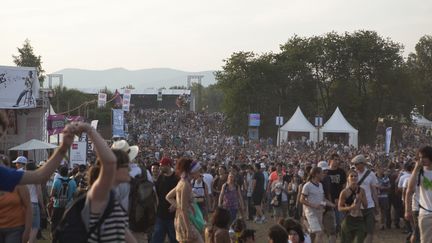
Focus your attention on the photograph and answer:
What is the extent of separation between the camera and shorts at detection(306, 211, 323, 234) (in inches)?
434

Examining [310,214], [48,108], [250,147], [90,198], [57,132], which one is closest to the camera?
[90,198]

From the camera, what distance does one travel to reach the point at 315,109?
→ 68625 millimetres

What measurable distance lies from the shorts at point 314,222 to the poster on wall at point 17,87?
1922cm

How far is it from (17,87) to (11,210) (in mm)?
21815

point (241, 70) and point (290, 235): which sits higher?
point (241, 70)

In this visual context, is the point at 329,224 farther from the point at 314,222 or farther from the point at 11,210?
the point at 11,210

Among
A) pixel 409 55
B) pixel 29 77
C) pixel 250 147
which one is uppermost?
pixel 409 55

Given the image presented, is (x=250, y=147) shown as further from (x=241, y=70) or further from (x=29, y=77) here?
(x=29, y=77)

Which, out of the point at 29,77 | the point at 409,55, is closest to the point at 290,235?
the point at 29,77

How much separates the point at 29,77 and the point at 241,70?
41328mm

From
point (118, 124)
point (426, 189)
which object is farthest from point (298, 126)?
point (426, 189)

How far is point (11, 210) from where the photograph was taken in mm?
7109

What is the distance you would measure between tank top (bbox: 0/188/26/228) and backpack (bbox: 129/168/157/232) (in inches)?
45.3

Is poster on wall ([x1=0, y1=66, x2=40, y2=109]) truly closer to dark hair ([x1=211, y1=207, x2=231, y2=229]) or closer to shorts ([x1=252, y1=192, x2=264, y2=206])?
shorts ([x1=252, y1=192, x2=264, y2=206])
